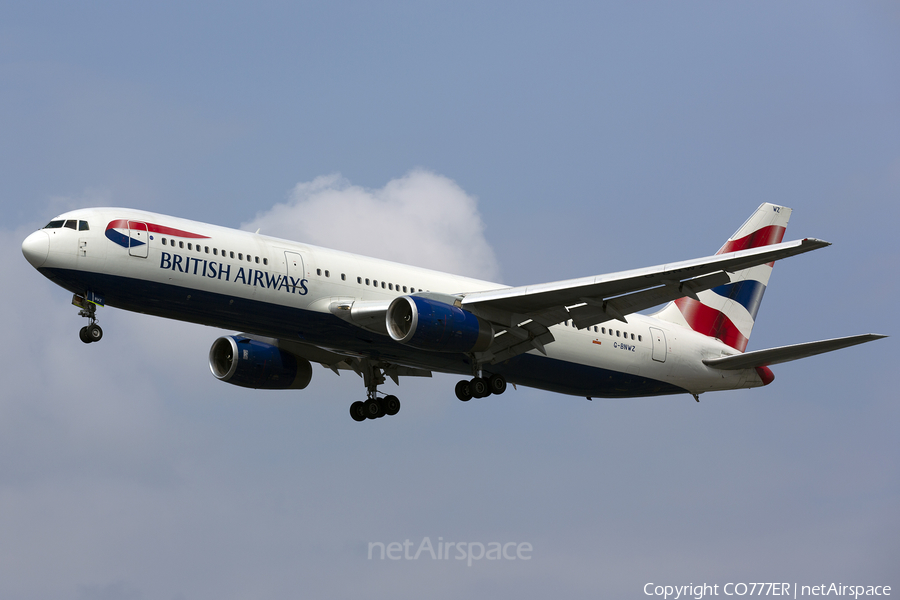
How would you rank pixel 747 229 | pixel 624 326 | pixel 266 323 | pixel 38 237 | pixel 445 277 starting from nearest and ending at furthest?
pixel 38 237, pixel 266 323, pixel 445 277, pixel 624 326, pixel 747 229

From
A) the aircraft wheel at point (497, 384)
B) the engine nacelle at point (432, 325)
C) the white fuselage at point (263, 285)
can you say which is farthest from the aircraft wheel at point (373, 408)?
the engine nacelle at point (432, 325)

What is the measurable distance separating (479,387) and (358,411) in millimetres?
6197

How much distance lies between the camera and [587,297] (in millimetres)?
31938

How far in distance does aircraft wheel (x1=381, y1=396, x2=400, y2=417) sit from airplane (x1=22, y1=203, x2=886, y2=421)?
4 centimetres

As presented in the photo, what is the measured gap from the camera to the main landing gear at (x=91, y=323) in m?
30.2

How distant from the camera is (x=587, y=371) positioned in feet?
122

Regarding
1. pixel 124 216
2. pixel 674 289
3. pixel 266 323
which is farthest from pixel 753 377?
pixel 124 216

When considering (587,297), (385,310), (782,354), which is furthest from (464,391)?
(782,354)

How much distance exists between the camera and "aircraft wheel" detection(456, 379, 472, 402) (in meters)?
35.1

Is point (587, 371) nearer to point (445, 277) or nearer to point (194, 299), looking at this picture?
point (445, 277)

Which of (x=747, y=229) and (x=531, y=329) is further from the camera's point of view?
(x=747, y=229)

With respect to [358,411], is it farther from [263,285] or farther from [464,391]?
[263,285]

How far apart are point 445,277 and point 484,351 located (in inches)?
126

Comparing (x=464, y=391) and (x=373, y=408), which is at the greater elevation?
(x=373, y=408)
